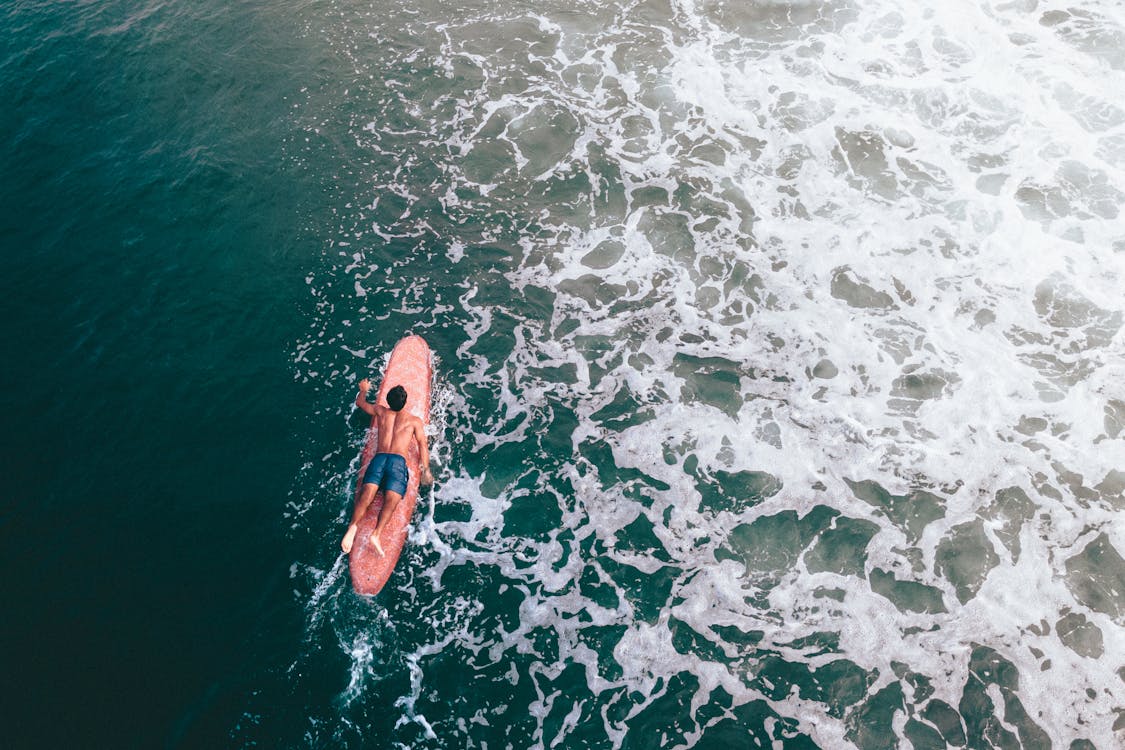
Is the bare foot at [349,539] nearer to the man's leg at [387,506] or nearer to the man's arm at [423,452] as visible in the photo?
the man's leg at [387,506]

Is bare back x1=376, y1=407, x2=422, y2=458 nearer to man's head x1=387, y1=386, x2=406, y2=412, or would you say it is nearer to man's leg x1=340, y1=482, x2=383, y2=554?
man's head x1=387, y1=386, x2=406, y2=412

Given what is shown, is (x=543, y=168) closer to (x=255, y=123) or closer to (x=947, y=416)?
(x=255, y=123)

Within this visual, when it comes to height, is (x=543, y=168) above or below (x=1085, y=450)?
above

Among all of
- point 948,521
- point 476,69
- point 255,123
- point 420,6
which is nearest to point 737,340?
point 948,521

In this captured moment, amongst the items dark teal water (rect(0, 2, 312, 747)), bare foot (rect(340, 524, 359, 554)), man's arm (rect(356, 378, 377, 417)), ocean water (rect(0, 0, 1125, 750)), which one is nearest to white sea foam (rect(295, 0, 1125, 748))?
ocean water (rect(0, 0, 1125, 750))

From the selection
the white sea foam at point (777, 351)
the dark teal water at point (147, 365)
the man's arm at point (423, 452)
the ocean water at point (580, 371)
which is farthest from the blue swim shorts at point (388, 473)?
the dark teal water at point (147, 365)

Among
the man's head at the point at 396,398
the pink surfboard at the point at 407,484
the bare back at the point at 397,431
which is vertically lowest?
the pink surfboard at the point at 407,484

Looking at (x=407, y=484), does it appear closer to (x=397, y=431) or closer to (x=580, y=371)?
(x=397, y=431)
